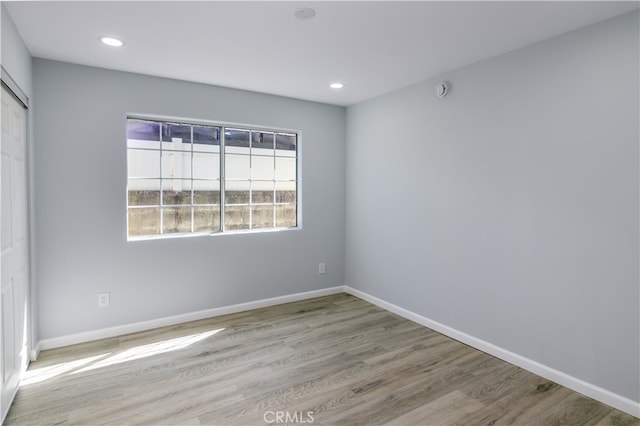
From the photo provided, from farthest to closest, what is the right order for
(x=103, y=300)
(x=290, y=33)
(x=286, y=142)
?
(x=286, y=142) → (x=103, y=300) → (x=290, y=33)

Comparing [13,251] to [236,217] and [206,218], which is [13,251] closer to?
[206,218]

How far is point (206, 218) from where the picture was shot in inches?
149

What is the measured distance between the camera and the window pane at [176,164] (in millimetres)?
3555

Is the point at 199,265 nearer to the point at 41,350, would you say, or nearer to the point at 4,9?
the point at 41,350

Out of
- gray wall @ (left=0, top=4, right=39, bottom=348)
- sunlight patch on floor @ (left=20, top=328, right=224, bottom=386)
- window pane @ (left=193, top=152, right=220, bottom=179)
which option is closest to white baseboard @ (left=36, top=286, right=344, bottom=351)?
gray wall @ (left=0, top=4, right=39, bottom=348)

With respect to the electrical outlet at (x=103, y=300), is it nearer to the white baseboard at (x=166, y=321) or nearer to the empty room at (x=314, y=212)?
the empty room at (x=314, y=212)

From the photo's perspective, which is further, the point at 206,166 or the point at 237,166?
the point at 237,166

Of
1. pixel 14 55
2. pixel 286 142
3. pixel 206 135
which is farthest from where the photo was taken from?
pixel 286 142

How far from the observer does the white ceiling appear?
2.09 m

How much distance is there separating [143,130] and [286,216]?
180cm

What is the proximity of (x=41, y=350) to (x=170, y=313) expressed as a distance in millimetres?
1019

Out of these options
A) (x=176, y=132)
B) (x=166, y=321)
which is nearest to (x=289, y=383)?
(x=166, y=321)

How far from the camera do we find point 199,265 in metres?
3.64

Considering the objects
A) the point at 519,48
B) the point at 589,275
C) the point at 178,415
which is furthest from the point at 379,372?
the point at 519,48
